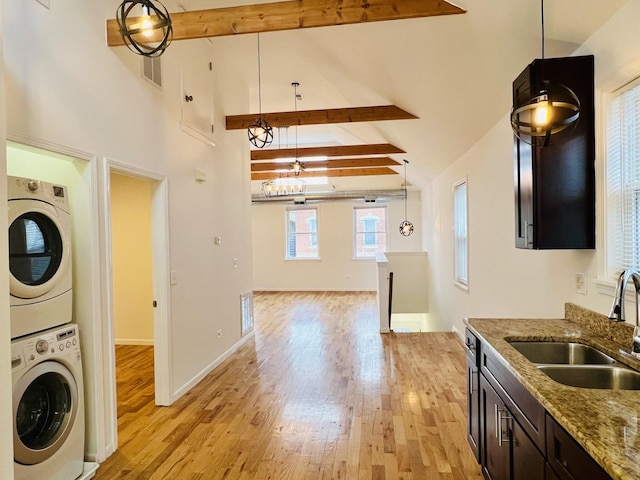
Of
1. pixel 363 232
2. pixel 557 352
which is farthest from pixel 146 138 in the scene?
pixel 363 232

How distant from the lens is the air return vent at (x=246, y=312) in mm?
5512

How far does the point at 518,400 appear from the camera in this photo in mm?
1659

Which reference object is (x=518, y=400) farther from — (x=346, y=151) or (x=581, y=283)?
(x=346, y=151)

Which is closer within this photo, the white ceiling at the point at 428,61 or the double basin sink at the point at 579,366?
the double basin sink at the point at 579,366

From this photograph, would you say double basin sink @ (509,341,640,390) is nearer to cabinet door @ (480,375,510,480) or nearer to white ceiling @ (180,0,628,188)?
cabinet door @ (480,375,510,480)

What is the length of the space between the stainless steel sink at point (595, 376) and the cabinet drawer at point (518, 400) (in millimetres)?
174

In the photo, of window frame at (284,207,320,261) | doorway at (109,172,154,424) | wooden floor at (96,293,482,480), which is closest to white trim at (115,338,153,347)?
doorway at (109,172,154,424)

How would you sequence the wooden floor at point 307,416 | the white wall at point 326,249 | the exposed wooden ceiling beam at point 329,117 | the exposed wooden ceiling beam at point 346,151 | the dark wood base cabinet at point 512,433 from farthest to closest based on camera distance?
the white wall at point 326,249
the exposed wooden ceiling beam at point 346,151
the exposed wooden ceiling beam at point 329,117
the wooden floor at point 307,416
the dark wood base cabinet at point 512,433

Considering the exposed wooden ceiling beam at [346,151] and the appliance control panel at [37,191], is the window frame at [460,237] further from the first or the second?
the appliance control panel at [37,191]

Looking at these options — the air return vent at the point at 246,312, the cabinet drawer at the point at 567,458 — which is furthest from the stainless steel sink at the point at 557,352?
the air return vent at the point at 246,312

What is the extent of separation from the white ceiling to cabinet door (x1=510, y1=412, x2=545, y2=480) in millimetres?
2122

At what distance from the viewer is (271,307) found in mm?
8609

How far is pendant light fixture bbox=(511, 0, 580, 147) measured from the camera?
→ 1.87 meters

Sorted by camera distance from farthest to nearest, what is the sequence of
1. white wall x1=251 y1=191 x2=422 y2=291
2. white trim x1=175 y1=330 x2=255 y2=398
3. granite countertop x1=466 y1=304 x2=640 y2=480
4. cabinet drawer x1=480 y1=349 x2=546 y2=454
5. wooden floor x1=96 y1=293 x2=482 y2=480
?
white wall x1=251 y1=191 x2=422 y2=291, white trim x1=175 y1=330 x2=255 y2=398, wooden floor x1=96 y1=293 x2=482 y2=480, cabinet drawer x1=480 y1=349 x2=546 y2=454, granite countertop x1=466 y1=304 x2=640 y2=480
